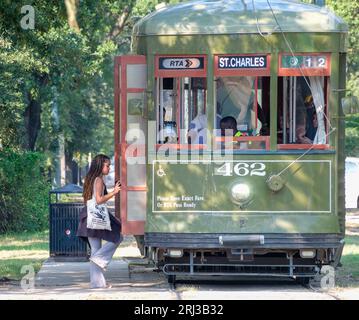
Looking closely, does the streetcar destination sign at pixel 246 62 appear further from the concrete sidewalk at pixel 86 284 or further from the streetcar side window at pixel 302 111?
the concrete sidewalk at pixel 86 284

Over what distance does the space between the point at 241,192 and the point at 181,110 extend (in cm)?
139

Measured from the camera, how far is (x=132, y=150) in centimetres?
1413

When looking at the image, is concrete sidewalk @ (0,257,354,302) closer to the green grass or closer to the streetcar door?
the green grass

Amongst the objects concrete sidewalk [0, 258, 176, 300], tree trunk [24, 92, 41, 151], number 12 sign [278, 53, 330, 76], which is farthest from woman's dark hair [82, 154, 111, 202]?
tree trunk [24, 92, 41, 151]

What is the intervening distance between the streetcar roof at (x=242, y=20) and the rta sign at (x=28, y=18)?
174 centimetres

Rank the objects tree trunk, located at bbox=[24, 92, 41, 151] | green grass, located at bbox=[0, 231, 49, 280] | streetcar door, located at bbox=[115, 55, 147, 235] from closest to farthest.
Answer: streetcar door, located at bbox=[115, 55, 147, 235]
green grass, located at bbox=[0, 231, 49, 280]
tree trunk, located at bbox=[24, 92, 41, 151]

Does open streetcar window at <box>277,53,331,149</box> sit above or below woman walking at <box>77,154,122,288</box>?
above

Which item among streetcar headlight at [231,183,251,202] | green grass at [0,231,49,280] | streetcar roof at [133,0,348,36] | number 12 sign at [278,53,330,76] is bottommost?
green grass at [0,231,49,280]

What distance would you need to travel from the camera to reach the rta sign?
14.8m

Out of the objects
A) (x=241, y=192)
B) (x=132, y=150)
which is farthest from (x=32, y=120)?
(x=241, y=192)

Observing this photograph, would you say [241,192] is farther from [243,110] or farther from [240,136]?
[243,110]

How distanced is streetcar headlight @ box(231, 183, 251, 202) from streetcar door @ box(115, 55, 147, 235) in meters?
1.26

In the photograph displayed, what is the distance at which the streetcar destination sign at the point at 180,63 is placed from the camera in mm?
13812
